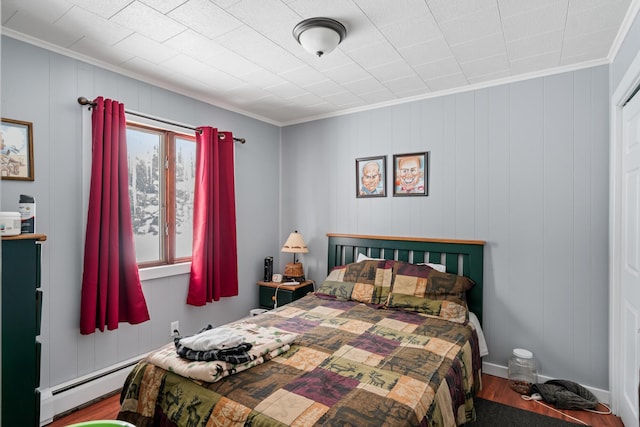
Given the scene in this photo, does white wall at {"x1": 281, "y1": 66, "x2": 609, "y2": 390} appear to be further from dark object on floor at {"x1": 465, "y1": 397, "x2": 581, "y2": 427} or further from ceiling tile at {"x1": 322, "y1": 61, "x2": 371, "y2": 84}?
ceiling tile at {"x1": 322, "y1": 61, "x2": 371, "y2": 84}

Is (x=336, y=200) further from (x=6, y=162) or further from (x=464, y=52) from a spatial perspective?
(x=6, y=162)

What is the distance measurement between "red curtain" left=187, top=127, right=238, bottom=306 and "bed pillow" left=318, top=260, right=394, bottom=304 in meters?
0.97

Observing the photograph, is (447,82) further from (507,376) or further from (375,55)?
(507,376)

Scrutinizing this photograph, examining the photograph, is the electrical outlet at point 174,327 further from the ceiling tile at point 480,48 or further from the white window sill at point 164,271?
the ceiling tile at point 480,48

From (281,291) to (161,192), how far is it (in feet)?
5.07

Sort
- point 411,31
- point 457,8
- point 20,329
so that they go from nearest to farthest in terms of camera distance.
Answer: point 20,329 < point 457,8 < point 411,31

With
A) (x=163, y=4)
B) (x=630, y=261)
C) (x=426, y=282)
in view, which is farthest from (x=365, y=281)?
(x=163, y=4)

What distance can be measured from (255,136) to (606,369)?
373 cm

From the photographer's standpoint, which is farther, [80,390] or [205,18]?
[80,390]

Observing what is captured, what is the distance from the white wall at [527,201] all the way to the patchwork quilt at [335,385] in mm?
746

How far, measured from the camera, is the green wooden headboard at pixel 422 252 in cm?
317

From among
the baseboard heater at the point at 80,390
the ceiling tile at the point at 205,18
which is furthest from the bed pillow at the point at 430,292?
the ceiling tile at the point at 205,18

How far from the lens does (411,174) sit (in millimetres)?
3541

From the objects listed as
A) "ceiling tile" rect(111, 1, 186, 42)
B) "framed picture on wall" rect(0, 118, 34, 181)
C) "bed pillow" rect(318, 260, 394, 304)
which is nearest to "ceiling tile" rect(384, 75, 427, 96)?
"bed pillow" rect(318, 260, 394, 304)
